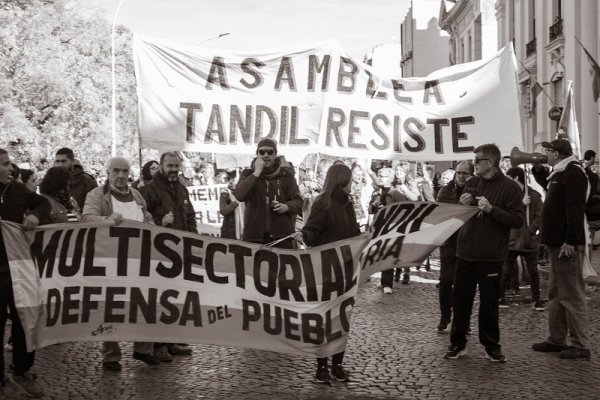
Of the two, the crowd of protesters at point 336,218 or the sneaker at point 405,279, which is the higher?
the crowd of protesters at point 336,218

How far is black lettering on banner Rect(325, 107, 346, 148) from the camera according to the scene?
9508 millimetres

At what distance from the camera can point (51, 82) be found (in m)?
31.4

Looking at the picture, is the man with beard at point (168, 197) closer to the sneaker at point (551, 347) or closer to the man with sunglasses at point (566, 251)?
the sneaker at point (551, 347)

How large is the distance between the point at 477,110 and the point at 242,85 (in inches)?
95.9

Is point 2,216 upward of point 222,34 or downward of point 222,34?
downward

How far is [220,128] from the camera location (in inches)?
370

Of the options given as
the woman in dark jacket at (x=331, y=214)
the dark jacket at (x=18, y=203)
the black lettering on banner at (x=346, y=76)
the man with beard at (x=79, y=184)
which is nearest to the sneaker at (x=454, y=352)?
the woman in dark jacket at (x=331, y=214)

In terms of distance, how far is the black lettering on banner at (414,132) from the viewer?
9.53 metres

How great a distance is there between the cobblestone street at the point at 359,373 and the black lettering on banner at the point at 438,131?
1.87 m

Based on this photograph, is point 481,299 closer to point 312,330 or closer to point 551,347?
point 551,347

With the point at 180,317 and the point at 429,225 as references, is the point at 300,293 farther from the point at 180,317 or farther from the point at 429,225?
the point at 429,225

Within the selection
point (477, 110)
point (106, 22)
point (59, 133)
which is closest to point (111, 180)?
point (477, 110)

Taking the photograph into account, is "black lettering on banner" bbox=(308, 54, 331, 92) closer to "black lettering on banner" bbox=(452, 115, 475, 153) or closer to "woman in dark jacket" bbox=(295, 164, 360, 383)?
"black lettering on banner" bbox=(452, 115, 475, 153)

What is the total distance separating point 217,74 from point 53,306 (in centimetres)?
345
